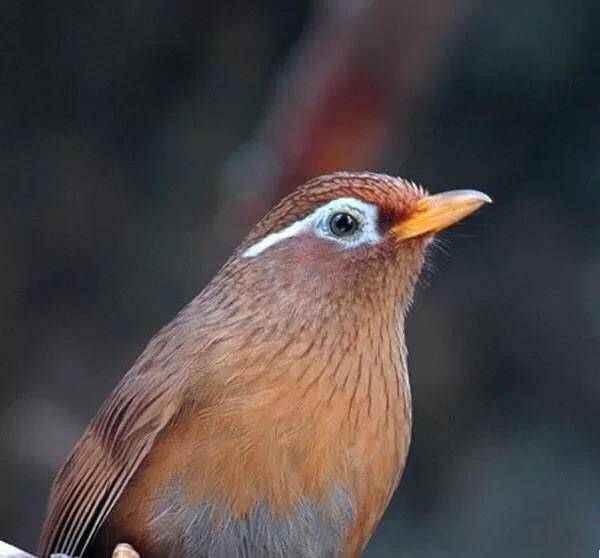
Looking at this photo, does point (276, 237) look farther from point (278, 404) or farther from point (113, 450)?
point (113, 450)

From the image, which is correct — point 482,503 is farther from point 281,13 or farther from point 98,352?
point 281,13

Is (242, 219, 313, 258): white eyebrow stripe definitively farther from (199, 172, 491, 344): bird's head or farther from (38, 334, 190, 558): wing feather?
(38, 334, 190, 558): wing feather

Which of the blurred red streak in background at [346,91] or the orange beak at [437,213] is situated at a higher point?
the blurred red streak in background at [346,91]

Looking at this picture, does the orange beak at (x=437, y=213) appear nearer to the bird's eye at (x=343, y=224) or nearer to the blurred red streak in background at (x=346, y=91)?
the bird's eye at (x=343, y=224)

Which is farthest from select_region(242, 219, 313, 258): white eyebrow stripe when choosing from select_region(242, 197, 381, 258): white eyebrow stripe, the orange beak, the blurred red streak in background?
the blurred red streak in background

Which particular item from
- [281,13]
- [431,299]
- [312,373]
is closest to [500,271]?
[431,299]

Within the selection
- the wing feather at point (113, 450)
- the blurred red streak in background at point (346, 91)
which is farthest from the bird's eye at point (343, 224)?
the blurred red streak in background at point (346, 91)

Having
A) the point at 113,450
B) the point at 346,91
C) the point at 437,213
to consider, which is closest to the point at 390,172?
the point at 346,91
